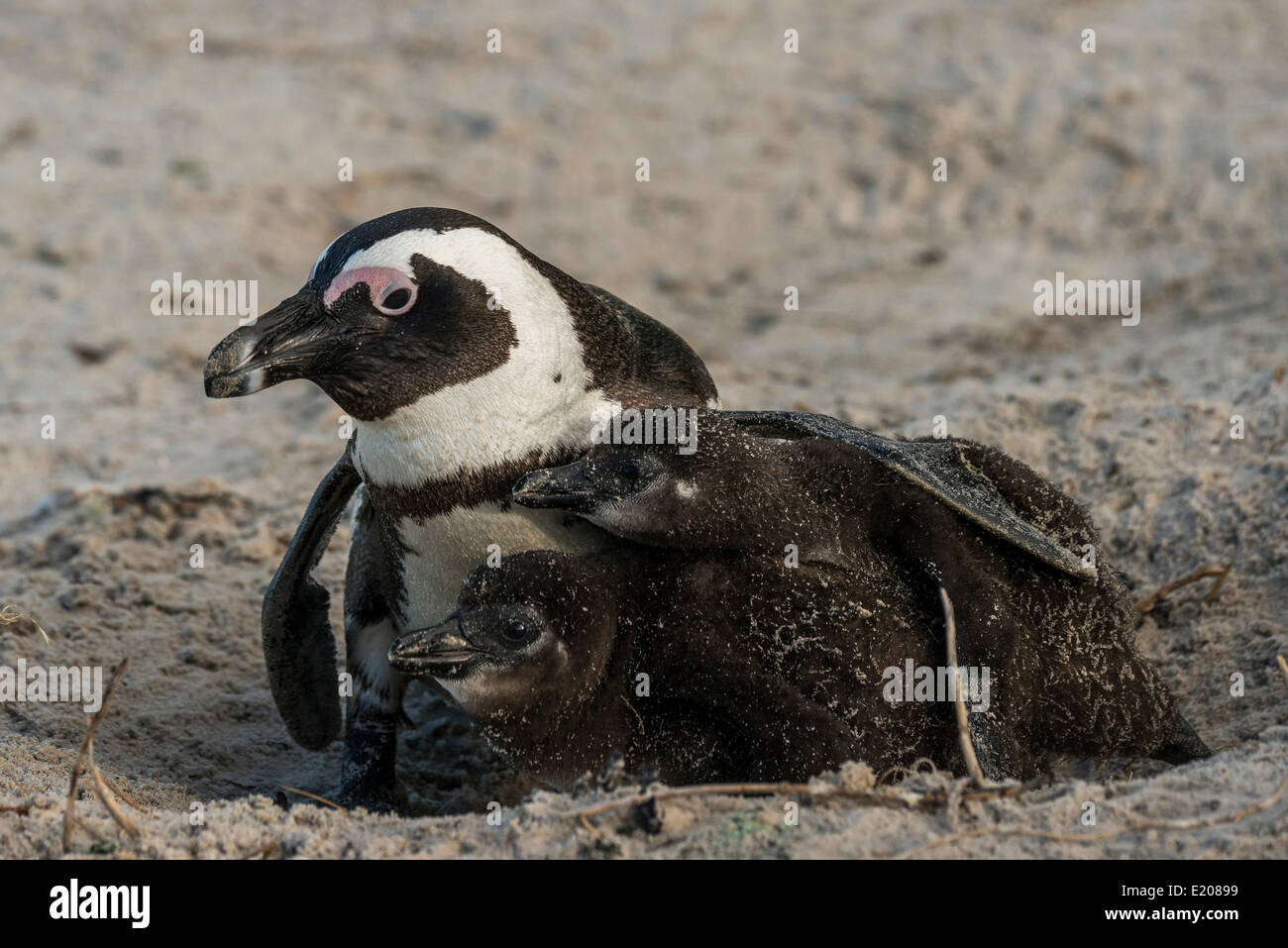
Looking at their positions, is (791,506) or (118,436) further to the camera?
(118,436)

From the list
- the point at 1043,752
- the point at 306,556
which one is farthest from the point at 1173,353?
the point at 306,556

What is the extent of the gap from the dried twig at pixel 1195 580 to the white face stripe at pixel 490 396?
1.74 metres

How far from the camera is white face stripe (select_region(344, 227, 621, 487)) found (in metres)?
3.12

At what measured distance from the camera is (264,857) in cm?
279

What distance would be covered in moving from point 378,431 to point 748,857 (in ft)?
3.92

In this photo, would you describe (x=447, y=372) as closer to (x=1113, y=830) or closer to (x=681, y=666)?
(x=681, y=666)

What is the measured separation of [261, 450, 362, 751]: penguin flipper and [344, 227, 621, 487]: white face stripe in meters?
0.51

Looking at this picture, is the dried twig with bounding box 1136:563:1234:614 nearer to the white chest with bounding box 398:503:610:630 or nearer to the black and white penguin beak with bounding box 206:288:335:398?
the white chest with bounding box 398:503:610:630

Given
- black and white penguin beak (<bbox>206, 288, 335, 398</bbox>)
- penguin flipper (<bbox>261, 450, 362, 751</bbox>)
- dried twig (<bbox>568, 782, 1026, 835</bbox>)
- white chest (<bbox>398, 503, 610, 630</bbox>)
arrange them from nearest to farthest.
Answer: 1. dried twig (<bbox>568, 782, 1026, 835</bbox>)
2. black and white penguin beak (<bbox>206, 288, 335, 398</bbox>)
3. white chest (<bbox>398, 503, 610, 630</bbox>)
4. penguin flipper (<bbox>261, 450, 362, 751</bbox>)

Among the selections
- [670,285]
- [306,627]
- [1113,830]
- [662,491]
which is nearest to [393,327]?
[662,491]

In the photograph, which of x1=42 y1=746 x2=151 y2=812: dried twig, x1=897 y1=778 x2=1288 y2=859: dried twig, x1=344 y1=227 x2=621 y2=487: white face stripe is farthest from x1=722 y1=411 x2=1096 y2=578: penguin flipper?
x1=42 y1=746 x2=151 y2=812: dried twig

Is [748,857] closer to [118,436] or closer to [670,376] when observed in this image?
[670,376]

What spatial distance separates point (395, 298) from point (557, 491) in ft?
1.69

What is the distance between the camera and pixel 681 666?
3.07 meters
